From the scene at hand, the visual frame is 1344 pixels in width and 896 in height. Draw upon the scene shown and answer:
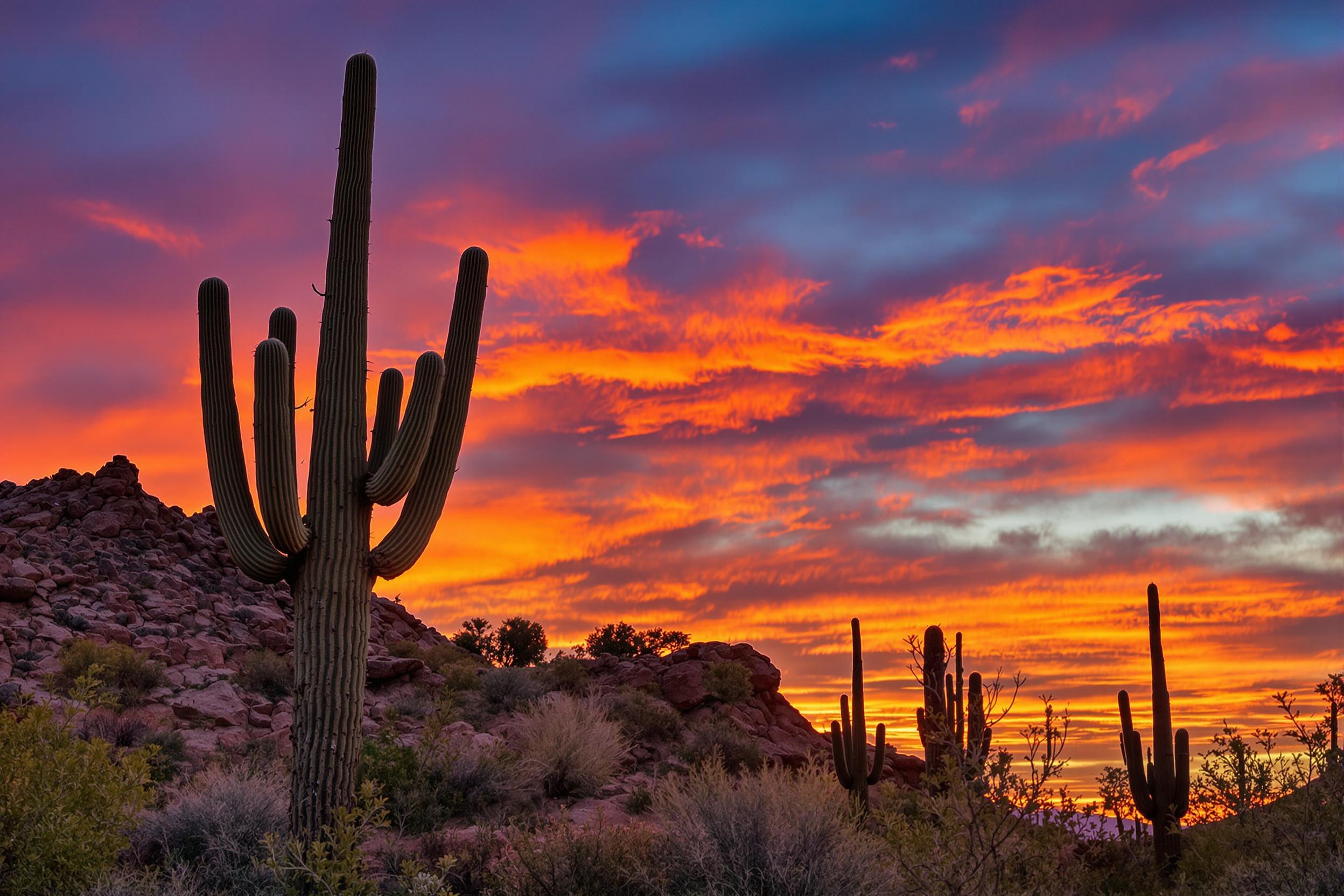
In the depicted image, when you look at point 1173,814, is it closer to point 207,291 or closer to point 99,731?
point 207,291

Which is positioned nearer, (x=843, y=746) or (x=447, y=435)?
(x=447, y=435)

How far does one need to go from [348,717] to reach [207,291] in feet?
15.5

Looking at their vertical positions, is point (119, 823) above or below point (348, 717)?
below

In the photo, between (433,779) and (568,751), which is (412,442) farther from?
(568,751)

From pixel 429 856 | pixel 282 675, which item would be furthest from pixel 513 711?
pixel 429 856

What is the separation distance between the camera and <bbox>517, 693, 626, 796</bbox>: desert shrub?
15.6 meters

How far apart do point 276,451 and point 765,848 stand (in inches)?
236

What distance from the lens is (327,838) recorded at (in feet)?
32.5

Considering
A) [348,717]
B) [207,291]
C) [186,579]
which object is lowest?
[348,717]

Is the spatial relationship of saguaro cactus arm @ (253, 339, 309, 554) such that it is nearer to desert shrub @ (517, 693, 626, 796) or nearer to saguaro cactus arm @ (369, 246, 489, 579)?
saguaro cactus arm @ (369, 246, 489, 579)

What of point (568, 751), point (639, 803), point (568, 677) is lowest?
point (639, 803)

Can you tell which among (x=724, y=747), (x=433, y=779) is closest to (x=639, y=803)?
(x=433, y=779)

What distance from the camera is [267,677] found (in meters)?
21.2

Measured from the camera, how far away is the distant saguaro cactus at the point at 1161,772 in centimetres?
1505
